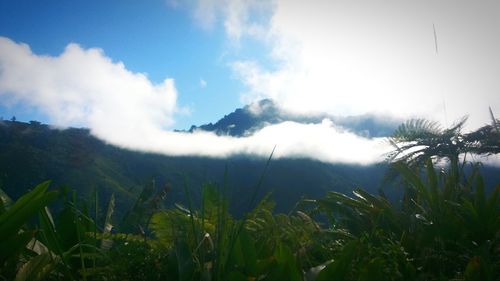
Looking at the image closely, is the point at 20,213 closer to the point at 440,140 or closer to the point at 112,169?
the point at 440,140

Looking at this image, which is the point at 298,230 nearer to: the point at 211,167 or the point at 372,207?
the point at 372,207

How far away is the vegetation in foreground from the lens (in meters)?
1.73

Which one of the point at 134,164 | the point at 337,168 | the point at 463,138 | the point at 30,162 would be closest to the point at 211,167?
the point at 134,164

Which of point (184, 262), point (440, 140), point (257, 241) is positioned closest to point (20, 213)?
point (184, 262)

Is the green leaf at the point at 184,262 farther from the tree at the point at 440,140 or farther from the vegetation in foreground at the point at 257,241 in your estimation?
the tree at the point at 440,140

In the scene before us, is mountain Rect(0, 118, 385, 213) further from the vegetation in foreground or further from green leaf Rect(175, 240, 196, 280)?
green leaf Rect(175, 240, 196, 280)

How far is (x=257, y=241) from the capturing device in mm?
2277

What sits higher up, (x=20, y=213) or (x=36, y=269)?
(x=20, y=213)

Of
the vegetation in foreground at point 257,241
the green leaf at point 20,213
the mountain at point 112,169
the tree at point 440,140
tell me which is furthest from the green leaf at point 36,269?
the mountain at point 112,169

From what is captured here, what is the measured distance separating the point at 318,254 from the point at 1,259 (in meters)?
1.82

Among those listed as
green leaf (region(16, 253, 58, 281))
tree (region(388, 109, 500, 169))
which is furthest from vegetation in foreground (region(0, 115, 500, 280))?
tree (region(388, 109, 500, 169))

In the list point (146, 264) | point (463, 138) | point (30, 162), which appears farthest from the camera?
point (30, 162)

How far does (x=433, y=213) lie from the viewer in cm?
296

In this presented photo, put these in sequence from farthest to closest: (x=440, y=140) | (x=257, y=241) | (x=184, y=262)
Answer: (x=440, y=140) → (x=257, y=241) → (x=184, y=262)
